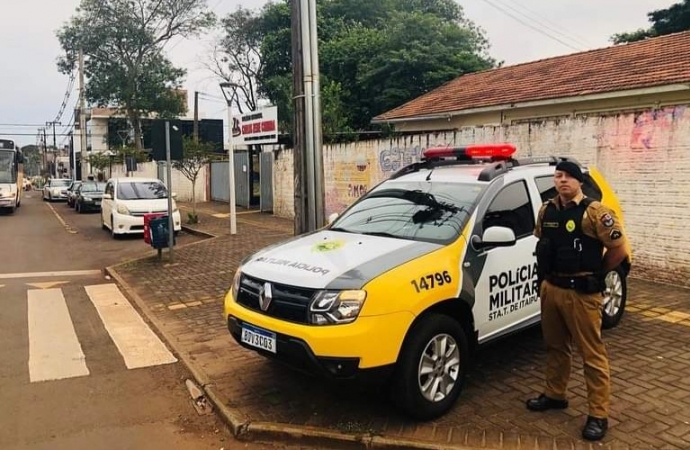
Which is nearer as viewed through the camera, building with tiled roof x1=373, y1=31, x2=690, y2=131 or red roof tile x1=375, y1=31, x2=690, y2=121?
building with tiled roof x1=373, y1=31, x2=690, y2=131

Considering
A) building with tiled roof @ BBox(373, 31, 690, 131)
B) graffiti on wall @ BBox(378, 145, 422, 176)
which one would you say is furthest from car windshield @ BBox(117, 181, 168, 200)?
building with tiled roof @ BBox(373, 31, 690, 131)

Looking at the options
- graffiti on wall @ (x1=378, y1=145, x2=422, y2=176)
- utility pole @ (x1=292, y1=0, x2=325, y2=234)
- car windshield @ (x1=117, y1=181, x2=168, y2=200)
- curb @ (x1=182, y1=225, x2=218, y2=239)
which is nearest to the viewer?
utility pole @ (x1=292, y1=0, x2=325, y2=234)

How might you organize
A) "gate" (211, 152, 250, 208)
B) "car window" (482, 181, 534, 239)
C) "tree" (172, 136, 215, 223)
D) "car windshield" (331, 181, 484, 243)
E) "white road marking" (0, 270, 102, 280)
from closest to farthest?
"car windshield" (331, 181, 484, 243) < "car window" (482, 181, 534, 239) < "white road marking" (0, 270, 102, 280) < "tree" (172, 136, 215, 223) < "gate" (211, 152, 250, 208)

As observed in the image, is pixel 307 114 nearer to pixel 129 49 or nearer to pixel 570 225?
pixel 570 225

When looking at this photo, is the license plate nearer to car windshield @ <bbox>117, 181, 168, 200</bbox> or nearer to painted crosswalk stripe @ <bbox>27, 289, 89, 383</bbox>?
painted crosswalk stripe @ <bbox>27, 289, 89, 383</bbox>

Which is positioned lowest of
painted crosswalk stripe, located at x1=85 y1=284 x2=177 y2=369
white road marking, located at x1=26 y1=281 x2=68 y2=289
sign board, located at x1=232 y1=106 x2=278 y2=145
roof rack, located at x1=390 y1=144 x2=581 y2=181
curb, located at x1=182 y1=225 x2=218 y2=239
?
painted crosswalk stripe, located at x1=85 y1=284 x2=177 y2=369

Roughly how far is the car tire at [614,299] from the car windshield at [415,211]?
213cm

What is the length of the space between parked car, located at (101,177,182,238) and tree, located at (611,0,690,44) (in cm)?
2130

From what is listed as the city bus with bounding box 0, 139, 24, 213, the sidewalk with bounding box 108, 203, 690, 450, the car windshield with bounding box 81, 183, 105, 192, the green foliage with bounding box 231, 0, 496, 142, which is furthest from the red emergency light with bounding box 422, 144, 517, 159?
the city bus with bounding box 0, 139, 24, 213

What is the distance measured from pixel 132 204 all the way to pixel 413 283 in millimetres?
12929

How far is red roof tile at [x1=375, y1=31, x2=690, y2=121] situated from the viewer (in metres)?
11.5

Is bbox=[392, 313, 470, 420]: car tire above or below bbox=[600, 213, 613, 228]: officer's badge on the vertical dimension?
below

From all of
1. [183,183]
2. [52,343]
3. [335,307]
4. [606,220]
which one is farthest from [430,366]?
[183,183]

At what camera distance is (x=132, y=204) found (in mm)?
15148
